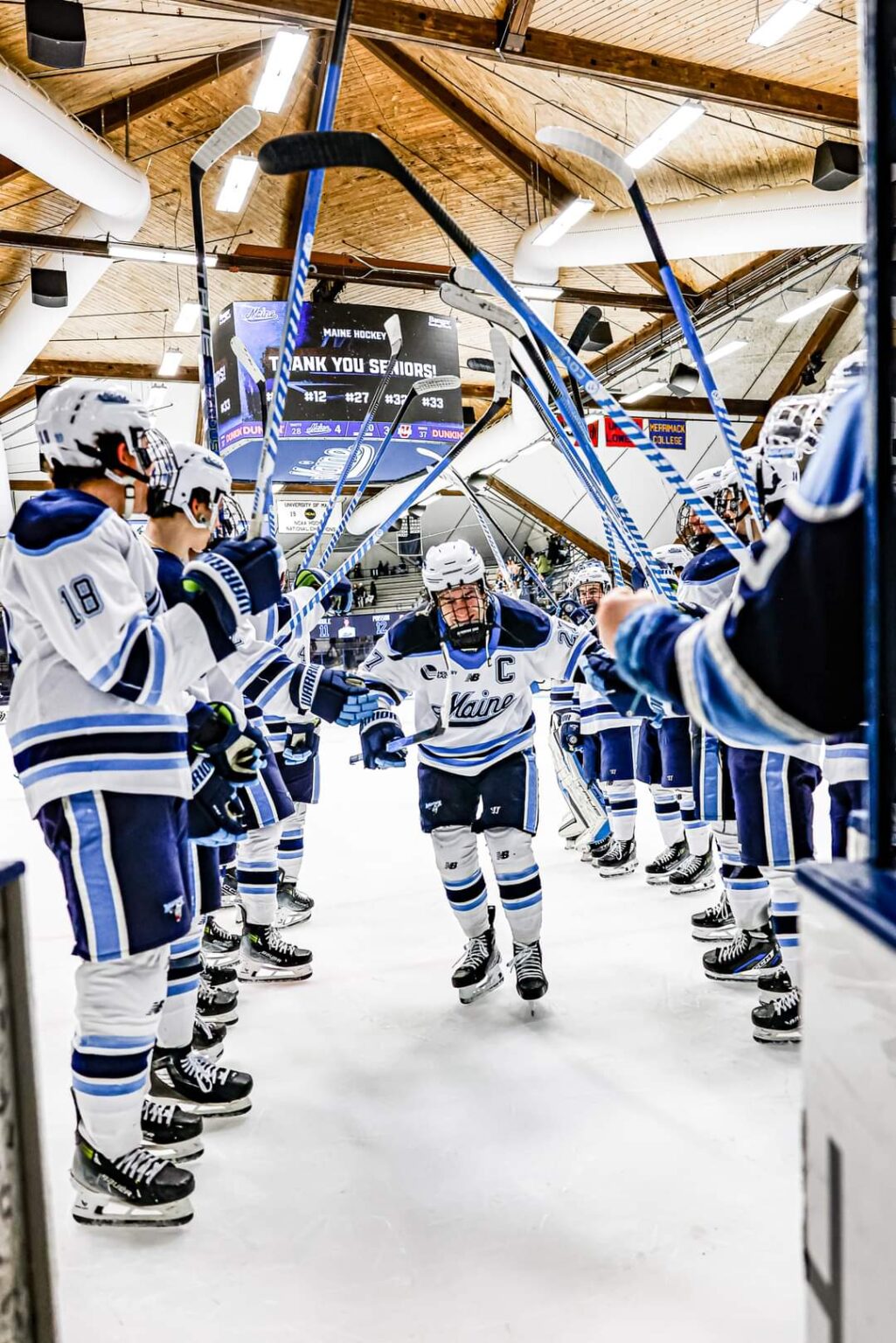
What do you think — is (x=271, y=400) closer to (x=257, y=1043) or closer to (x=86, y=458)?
(x=86, y=458)

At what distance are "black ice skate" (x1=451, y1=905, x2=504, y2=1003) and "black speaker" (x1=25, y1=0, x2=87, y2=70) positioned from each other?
4479 mm

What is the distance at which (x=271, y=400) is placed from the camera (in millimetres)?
2043

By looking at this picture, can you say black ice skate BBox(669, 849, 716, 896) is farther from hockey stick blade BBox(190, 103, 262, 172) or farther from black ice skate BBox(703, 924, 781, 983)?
hockey stick blade BBox(190, 103, 262, 172)

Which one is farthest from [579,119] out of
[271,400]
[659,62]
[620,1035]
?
[620,1035]

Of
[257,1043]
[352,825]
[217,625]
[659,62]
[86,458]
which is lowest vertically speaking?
[352,825]

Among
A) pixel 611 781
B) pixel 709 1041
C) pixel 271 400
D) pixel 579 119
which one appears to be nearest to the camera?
pixel 271 400

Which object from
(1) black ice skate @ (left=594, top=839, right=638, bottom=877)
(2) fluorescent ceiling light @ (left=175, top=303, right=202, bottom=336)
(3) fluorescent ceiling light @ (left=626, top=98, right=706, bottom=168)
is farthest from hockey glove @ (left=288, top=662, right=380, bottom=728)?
(2) fluorescent ceiling light @ (left=175, top=303, right=202, bottom=336)

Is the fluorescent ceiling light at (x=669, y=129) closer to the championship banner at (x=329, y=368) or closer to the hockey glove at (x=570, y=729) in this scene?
the championship banner at (x=329, y=368)

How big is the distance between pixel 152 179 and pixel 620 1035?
25.8ft

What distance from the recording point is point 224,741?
203 centimetres

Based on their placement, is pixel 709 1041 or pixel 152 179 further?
pixel 152 179

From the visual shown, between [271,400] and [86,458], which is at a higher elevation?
[271,400]

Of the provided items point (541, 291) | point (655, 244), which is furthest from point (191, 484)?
point (541, 291)

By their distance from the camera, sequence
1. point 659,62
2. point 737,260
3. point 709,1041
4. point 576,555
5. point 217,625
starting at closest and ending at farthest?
point 217,625 < point 709,1041 < point 659,62 < point 737,260 < point 576,555
